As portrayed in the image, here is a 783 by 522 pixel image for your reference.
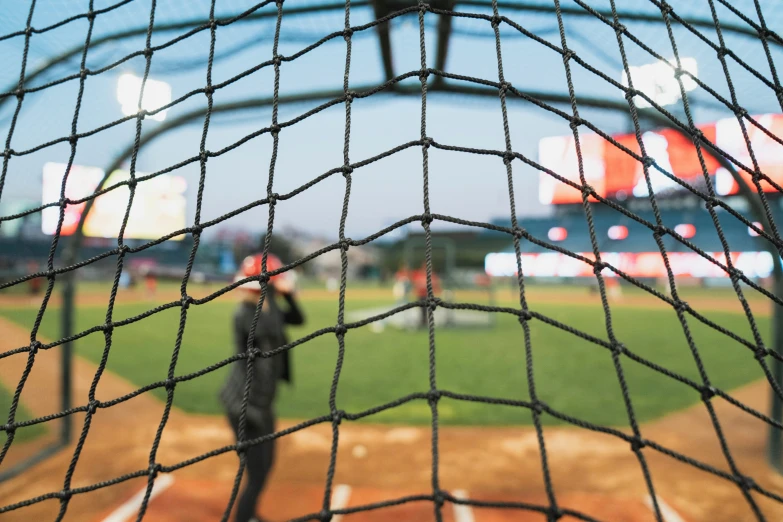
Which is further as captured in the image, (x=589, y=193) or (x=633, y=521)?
(x=633, y=521)

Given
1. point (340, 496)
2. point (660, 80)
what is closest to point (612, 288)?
point (660, 80)

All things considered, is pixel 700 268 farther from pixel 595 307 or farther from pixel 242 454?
pixel 242 454

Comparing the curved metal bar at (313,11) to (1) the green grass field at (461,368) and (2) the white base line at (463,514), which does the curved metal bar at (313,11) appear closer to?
(2) the white base line at (463,514)

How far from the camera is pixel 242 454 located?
4.68 ft

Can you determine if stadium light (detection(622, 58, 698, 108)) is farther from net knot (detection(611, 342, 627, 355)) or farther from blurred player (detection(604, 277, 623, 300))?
blurred player (detection(604, 277, 623, 300))

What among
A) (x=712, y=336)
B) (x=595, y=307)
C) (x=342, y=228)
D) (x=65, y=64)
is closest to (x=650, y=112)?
(x=342, y=228)

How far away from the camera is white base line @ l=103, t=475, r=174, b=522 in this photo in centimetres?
272

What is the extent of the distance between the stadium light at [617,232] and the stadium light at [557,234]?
4178 mm

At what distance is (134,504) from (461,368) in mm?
4784

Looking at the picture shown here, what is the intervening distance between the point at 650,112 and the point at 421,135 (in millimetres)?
2925

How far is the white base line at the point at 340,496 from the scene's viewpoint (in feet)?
9.50

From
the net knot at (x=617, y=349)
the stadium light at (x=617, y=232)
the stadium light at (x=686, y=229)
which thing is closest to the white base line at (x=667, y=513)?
the net knot at (x=617, y=349)

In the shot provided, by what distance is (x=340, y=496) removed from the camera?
3020mm

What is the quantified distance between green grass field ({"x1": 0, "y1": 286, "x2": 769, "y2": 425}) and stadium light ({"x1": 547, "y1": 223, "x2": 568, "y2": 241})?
16065 millimetres
